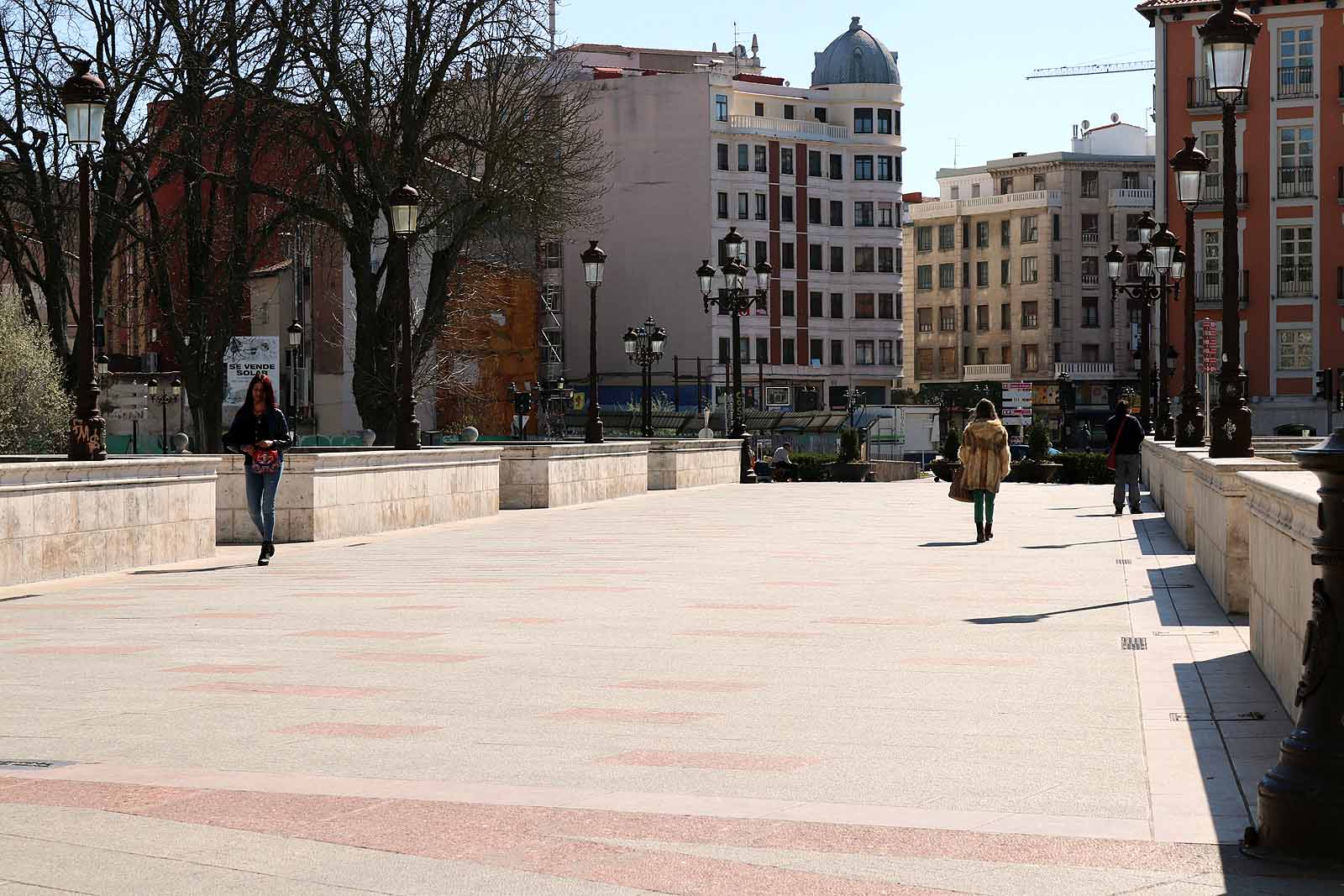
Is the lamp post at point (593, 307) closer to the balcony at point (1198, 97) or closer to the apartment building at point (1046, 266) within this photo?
the balcony at point (1198, 97)

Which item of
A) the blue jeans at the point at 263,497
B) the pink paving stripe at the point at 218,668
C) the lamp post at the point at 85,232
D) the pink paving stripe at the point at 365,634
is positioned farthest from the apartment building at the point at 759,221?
the pink paving stripe at the point at 218,668

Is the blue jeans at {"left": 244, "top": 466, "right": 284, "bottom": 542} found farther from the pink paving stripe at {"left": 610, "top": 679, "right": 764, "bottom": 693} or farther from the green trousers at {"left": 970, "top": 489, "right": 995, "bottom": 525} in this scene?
the pink paving stripe at {"left": 610, "top": 679, "right": 764, "bottom": 693}

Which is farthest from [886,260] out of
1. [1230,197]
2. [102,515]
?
[102,515]

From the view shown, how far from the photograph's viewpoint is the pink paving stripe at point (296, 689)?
8.68 metres

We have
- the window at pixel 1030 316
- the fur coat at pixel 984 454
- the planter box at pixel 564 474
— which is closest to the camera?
the fur coat at pixel 984 454

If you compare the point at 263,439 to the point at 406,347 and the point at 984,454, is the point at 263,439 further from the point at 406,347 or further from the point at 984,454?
the point at 984,454

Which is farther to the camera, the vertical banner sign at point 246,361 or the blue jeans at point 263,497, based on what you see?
the vertical banner sign at point 246,361

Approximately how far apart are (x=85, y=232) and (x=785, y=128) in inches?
3146

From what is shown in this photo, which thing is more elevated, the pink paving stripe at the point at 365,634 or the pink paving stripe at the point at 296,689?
the pink paving stripe at the point at 296,689

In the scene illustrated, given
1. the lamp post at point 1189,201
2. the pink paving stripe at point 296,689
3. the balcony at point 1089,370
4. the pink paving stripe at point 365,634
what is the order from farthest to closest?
1. the balcony at point 1089,370
2. the lamp post at point 1189,201
3. the pink paving stripe at point 365,634
4. the pink paving stripe at point 296,689

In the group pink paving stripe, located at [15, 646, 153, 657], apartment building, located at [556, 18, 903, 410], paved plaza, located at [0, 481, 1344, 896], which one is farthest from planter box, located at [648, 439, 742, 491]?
apartment building, located at [556, 18, 903, 410]

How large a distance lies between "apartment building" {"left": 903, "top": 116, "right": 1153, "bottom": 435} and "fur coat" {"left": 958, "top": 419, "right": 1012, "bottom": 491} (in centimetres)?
8446

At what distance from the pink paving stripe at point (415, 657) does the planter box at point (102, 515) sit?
5359mm

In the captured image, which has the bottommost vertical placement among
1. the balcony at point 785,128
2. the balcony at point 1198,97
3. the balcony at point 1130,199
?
the balcony at point 1198,97
